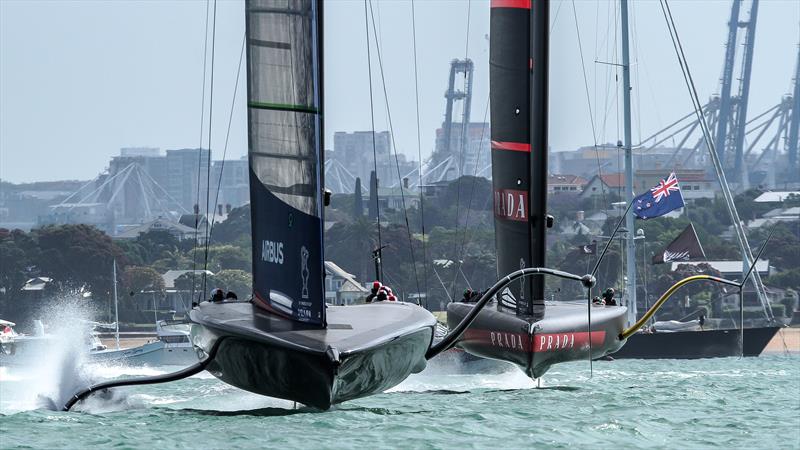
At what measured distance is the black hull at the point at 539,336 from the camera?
1850 centimetres

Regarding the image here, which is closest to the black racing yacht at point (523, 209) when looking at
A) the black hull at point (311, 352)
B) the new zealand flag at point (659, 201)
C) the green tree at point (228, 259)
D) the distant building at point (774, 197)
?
the black hull at point (311, 352)

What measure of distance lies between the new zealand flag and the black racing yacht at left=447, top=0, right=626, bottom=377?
1400 centimetres

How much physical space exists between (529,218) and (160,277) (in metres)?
55.7

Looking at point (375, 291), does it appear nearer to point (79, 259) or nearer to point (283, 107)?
point (283, 107)

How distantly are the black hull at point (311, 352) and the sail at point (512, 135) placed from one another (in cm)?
403

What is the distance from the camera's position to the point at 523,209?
764 inches

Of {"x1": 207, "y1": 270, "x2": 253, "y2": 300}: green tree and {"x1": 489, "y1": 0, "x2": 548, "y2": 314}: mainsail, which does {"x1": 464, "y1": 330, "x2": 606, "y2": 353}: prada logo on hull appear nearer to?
{"x1": 489, "y1": 0, "x2": 548, "y2": 314}: mainsail

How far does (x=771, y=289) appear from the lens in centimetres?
7225

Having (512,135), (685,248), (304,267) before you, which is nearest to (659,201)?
(685,248)

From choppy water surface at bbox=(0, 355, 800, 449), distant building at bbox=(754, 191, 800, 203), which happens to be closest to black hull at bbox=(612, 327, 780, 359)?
choppy water surface at bbox=(0, 355, 800, 449)

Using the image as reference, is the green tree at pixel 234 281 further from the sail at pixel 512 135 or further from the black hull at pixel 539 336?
the black hull at pixel 539 336

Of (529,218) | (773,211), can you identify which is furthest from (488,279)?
(529,218)

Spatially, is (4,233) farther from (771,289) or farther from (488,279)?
(771,289)

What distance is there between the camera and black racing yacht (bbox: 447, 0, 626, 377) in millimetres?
18938
